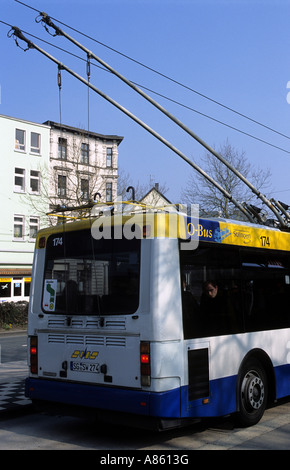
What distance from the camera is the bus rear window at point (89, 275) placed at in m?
6.61

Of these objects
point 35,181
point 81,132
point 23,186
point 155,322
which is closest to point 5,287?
point 23,186

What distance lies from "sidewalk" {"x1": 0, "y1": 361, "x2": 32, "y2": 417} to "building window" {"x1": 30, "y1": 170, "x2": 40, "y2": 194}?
31.2 metres

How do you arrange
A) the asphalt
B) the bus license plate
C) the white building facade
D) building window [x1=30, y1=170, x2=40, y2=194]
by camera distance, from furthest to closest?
building window [x1=30, y1=170, x2=40, y2=194], the white building facade, the asphalt, the bus license plate

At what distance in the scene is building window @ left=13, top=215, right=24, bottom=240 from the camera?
43.7 m

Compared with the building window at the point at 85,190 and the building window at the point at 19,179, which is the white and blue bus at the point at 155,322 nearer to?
the building window at the point at 85,190

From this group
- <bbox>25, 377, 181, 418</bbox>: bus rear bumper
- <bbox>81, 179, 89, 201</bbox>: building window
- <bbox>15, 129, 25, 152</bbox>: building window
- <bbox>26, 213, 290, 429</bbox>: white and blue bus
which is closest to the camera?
<bbox>25, 377, 181, 418</bbox>: bus rear bumper

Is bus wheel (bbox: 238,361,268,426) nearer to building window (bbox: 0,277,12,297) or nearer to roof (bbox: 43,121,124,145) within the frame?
building window (bbox: 0,277,12,297)

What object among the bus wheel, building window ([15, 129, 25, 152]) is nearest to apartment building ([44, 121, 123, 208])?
building window ([15, 129, 25, 152])

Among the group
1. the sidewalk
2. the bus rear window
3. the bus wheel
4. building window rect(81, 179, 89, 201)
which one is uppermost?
building window rect(81, 179, 89, 201)

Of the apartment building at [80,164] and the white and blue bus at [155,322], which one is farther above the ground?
the apartment building at [80,164]

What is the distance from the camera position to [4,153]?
42.9 meters

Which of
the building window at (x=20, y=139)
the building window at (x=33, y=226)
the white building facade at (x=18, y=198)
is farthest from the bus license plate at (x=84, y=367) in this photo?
the building window at (x=20, y=139)

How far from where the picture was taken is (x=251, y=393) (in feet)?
24.5

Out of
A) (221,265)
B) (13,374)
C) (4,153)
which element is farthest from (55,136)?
(221,265)
